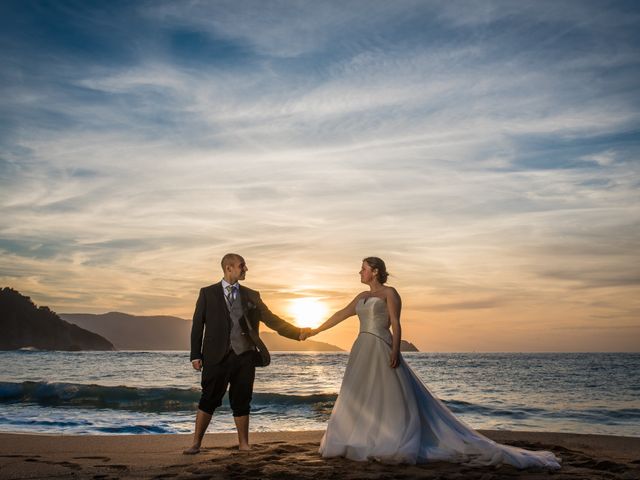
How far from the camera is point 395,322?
6.91m

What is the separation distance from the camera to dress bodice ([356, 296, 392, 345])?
7019 mm

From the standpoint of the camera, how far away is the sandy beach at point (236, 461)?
5.85 metres

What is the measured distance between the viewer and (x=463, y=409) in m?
15.7

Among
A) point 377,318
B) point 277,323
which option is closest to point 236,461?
point 277,323

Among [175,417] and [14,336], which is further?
[14,336]

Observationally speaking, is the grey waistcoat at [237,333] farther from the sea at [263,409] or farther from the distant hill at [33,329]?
the distant hill at [33,329]

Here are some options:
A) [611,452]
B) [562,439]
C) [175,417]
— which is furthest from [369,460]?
[175,417]

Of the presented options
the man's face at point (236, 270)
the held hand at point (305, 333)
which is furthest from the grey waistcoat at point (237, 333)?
the held hand at point (305, 333)

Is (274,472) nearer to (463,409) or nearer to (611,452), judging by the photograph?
(611,452)

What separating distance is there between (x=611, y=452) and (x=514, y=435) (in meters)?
1.98

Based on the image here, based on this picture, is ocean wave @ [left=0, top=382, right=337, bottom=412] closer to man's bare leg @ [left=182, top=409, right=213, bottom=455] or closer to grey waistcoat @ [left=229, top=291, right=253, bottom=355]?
man's bare leg @ [left=182, top=409, right=213, bottom=455]

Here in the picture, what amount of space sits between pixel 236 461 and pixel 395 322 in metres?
2.31

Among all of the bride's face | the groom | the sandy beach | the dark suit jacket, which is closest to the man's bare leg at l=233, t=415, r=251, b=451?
the groom

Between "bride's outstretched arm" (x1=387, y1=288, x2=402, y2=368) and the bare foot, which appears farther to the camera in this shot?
the bare foot
